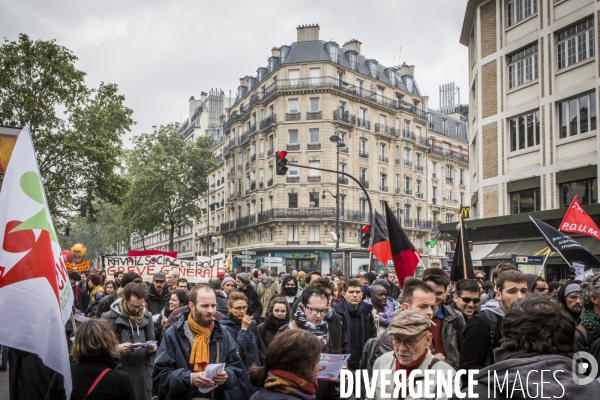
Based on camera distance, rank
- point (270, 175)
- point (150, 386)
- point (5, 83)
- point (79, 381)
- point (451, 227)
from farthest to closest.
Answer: point (270, 175) → point (5, 83) → point (451, 227) → point (150, 386) → point (79, 381)

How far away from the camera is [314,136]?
4891cm

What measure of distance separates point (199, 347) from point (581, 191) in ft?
57.8

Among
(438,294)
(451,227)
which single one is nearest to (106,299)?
(438,294)

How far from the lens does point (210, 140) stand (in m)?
58.4

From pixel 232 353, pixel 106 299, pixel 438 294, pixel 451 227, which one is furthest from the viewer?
pixel 451 227

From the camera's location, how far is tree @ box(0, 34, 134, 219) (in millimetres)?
27641

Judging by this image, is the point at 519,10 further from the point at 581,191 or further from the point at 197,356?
the point at 197,356

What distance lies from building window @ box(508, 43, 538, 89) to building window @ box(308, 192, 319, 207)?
1069 inches

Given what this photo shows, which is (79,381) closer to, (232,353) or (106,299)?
(232,353)

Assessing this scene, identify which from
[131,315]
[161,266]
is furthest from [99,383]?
[161,266]

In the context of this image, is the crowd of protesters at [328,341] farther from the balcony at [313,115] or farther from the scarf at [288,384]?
the balcony at [313,115]

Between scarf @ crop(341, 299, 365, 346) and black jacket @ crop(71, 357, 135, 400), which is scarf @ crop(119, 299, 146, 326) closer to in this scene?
black jacket @ crop(71, 357, 135, 400)

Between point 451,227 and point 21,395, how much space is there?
71.9 feet

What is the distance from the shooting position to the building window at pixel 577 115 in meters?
18.5
